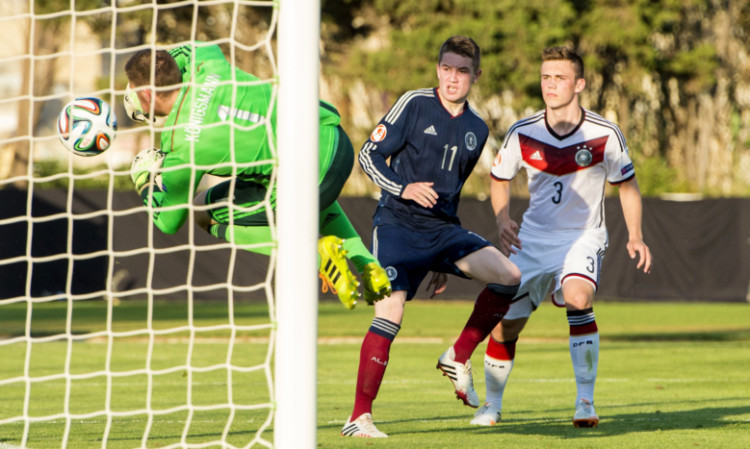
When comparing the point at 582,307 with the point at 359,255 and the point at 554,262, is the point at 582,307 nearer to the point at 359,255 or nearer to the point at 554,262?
the point at 554,262

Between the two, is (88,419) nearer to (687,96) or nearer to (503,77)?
(503,77)

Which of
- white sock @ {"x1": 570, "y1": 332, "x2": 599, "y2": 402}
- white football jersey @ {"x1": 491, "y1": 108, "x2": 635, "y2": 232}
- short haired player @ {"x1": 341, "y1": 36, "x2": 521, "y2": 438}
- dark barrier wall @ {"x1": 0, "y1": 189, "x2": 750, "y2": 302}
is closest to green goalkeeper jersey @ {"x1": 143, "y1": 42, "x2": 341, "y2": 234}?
short haired player @ {"x1": 341, "y1": 36, "x2": 521, "y2": 438}

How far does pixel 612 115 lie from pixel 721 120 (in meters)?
3.25

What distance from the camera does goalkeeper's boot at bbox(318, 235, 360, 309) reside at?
18.9ft

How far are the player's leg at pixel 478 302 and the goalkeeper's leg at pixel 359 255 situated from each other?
64 centimetres

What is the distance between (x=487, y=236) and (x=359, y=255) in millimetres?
16247

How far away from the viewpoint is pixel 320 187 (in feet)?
19.4

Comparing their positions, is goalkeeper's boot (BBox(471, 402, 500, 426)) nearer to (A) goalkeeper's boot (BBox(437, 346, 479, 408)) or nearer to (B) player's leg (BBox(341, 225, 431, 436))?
(A) goalkeeper's boot (BBox(437, 346, 479, 408))

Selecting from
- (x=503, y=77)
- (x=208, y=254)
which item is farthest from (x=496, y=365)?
(x=503, y=77)

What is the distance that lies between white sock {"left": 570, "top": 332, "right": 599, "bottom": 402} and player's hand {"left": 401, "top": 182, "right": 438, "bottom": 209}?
1396mm

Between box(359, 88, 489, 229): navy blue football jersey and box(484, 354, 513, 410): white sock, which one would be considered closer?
box(359, 88, 489, 229): navy blue football jersey

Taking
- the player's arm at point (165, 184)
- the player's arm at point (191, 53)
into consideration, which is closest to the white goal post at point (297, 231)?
the player's arm at point (165, 184)

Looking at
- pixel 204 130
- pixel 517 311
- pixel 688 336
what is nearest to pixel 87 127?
pixel 204 130

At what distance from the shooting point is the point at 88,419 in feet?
23.5
